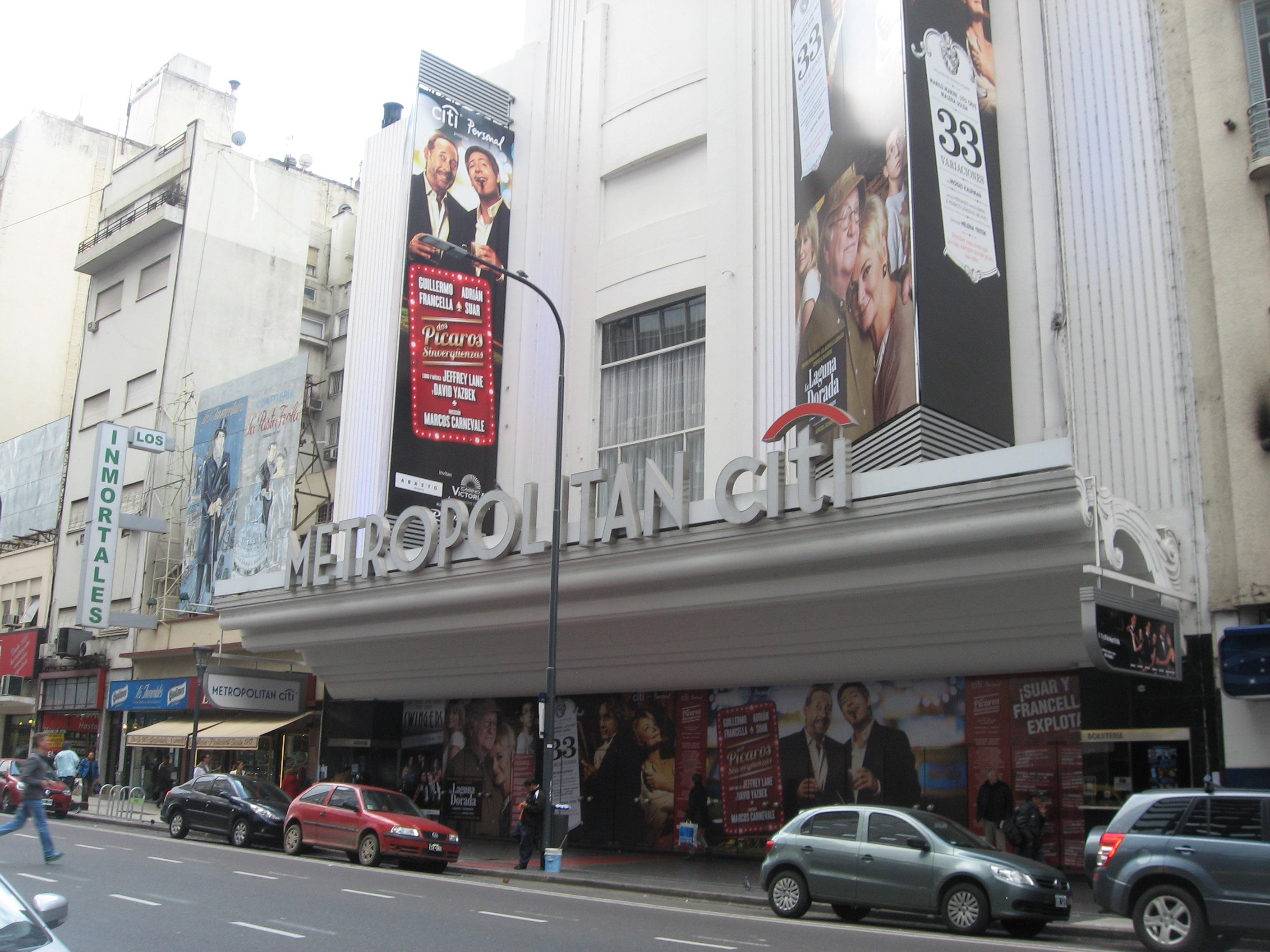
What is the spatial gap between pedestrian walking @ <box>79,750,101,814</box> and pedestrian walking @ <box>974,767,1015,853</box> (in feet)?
78.0

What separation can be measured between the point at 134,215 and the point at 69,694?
17.6 metres

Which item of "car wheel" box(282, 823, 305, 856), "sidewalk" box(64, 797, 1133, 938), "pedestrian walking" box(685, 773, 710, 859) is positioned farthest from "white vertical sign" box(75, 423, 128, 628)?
"pedestrian walking" box(685, 773, 710, 859)

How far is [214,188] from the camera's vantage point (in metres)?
41.4

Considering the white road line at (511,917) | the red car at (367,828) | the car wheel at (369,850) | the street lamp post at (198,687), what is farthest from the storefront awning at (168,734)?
the white road line at (511,917)

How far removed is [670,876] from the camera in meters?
18.3

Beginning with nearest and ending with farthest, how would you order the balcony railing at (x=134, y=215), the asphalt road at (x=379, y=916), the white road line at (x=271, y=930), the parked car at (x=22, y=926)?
1. the parked car at (x=22, y=926)
2. the asphalt road at (x=379, y=916)
3. the white road line at (x=271, y=930)
4. the balcony railing at (x=134, y=215)

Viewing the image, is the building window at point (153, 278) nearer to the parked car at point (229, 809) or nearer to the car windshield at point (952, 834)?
the parked car at point (229, 809)

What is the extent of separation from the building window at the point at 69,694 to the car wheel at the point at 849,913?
3216 centimetres

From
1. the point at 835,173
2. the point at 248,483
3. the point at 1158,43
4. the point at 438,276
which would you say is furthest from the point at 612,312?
the point at 248,483

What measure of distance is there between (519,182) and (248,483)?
41.9ft

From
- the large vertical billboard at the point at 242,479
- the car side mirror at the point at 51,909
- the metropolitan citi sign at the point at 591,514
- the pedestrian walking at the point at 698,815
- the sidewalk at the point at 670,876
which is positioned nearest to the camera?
the car side mirror at the point at 51,909

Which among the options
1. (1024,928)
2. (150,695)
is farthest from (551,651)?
(150,695)

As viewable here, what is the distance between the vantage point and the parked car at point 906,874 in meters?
12.2

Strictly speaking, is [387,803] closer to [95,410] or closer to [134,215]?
[95,410]
